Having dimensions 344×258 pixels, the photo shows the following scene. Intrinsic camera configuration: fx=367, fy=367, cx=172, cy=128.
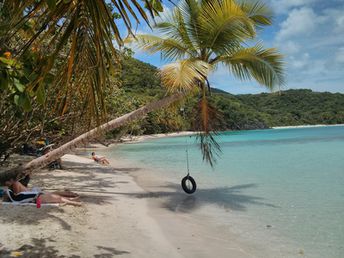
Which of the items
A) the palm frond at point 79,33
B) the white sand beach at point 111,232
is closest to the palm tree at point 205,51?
the white sand beach at point 111,232

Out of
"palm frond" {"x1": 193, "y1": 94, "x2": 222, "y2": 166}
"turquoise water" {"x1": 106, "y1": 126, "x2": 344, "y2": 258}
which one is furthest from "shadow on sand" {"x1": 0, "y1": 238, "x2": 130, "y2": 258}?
"palm frond" {"x1": 193, "y1": 94, "x2": 222, "y2": 166}

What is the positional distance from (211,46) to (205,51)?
189 mm

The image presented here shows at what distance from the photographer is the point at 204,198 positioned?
9711mm

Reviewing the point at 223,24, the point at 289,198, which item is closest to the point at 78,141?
the point at 223,24

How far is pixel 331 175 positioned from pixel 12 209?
11952 millimetres

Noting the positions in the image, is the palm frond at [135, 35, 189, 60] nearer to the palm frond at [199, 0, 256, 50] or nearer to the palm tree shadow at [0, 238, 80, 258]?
the palm frond at [199, 0, 256, 50]

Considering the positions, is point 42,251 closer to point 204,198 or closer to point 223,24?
point 223,24

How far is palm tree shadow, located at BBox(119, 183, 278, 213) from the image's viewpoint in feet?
28.5

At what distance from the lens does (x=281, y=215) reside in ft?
25.9

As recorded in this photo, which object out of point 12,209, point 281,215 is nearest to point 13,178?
point 12,209

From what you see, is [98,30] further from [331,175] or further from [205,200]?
[331,175]

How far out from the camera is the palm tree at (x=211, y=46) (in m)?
6.93

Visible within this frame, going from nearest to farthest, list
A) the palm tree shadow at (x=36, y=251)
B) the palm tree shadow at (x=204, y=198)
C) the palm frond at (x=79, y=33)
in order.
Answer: the palm frond at (x=79, y=33)
the palm tree shadow at (x=36, y=251)
the palm tree shadow at (x=204, y=198)

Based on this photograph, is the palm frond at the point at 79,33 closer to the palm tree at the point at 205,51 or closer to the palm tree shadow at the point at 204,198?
the palm tree at the point at 205,51
